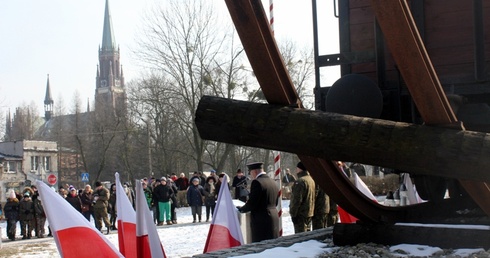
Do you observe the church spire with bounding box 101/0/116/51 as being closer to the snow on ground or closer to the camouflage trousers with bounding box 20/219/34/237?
the camouflage trousers with bounding box 20/219/34/237

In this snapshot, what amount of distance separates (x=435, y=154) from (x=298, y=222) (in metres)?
6.80

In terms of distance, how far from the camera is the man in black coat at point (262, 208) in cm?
955

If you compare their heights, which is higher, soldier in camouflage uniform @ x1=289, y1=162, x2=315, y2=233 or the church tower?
the church tower

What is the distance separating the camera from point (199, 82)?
124ft

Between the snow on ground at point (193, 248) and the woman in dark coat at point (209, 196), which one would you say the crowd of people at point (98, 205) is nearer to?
the woman in dark coat at point (209, 196)

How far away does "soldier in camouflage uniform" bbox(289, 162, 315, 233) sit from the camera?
9812mm

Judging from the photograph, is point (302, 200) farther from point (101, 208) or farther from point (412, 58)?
point (101, 208)

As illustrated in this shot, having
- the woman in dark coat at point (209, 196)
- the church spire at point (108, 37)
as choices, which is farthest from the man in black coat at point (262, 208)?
the church spire at point (108, 37)

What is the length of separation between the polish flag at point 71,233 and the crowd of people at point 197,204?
3831mm

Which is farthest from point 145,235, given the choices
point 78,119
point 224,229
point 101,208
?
point 78,119

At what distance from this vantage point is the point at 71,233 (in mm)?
5781

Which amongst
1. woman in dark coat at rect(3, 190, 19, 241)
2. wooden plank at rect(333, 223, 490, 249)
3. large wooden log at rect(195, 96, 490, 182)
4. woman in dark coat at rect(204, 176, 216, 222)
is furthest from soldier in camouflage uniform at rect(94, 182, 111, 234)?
large wooden log at rect(195, 96, 490, 182)

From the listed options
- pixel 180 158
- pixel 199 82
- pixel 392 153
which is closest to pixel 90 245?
pixel 392 153

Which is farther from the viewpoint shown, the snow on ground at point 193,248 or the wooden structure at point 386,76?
the snow on ground at point 193,248
